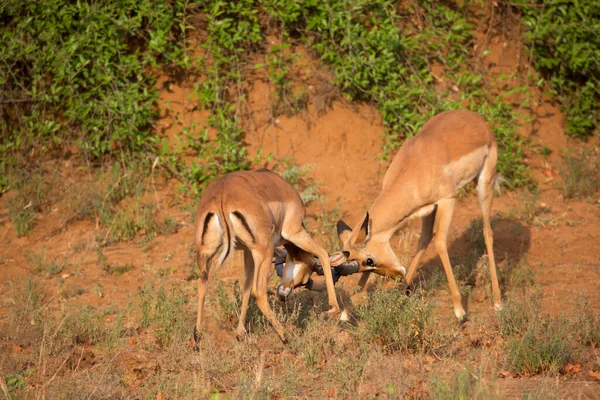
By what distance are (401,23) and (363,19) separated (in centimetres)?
75

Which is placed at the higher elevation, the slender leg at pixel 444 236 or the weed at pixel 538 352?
the weed at pixel 538 352

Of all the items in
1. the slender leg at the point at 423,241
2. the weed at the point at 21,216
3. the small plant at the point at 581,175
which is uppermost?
the slender leg at the point at 423,241

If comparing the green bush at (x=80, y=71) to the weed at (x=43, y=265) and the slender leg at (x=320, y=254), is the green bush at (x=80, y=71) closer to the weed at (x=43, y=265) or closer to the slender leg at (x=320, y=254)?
the weed at (x=43, y=265)

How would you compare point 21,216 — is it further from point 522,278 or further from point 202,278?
point 522,278

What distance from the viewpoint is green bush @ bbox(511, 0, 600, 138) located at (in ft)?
35.1

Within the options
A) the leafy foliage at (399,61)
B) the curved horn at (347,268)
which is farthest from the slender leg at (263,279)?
the leafy foliage at (399,61)

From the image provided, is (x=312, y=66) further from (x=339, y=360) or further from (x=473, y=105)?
(x=339, y=360)

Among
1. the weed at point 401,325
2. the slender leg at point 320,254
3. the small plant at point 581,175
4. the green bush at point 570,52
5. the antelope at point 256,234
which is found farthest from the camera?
the green bush at point 570,52

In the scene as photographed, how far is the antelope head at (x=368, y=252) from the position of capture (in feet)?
23.0

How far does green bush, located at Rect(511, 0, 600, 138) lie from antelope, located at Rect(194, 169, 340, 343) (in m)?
5.87

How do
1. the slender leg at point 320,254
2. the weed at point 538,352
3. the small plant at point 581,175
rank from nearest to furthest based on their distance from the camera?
the weed at point 538,352 → the slender leg at point 320,254 → the small plant at point 581,175

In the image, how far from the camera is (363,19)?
1064 centimetres

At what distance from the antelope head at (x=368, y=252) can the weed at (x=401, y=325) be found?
0.73 metres

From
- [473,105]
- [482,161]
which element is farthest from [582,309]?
[473,105]
